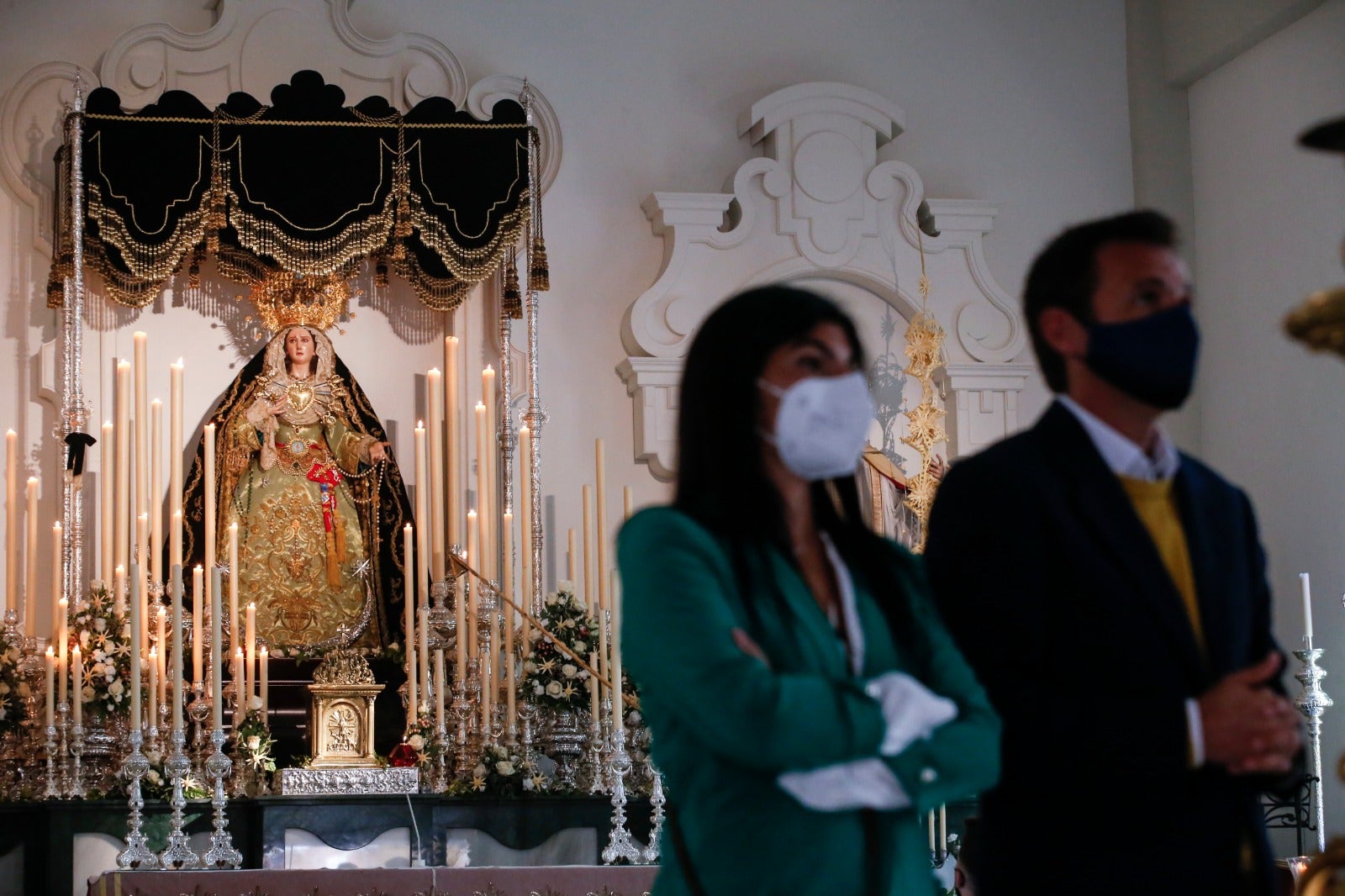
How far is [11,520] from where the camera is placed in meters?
7.37

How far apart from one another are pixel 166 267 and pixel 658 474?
2.38 m

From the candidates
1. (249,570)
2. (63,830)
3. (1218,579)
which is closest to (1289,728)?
(1218,579)

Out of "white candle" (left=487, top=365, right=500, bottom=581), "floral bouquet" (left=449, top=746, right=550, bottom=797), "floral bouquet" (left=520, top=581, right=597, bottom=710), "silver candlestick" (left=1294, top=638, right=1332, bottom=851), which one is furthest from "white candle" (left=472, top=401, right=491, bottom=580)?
"silver candlestick" (left=1294, top=638, right=1332, bottom=851)

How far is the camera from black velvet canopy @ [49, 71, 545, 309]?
743 centimetres

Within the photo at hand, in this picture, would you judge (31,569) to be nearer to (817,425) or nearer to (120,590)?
(120,590)

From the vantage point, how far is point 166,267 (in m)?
7.46

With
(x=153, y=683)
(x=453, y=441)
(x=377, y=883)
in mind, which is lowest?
(x=377, y=883)

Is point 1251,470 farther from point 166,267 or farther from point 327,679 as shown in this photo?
point 166,267

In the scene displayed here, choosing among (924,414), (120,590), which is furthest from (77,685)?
(924,414)

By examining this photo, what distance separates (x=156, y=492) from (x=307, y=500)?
0.66m

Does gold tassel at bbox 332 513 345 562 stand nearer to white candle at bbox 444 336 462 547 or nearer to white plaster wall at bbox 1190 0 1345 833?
white candle at bbox 444 336 462 547

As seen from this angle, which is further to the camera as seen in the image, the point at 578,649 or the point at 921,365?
the point at 921,365

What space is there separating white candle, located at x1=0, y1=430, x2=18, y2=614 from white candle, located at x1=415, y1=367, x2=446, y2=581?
168 cm

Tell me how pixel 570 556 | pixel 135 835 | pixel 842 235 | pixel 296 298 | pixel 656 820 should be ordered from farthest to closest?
pixel 842 235 → pixel 296 298 → pixel 570 556 → pixel 656 820 → pixel 135 835
